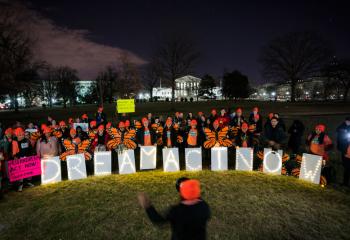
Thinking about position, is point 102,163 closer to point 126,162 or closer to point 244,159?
point 126,162

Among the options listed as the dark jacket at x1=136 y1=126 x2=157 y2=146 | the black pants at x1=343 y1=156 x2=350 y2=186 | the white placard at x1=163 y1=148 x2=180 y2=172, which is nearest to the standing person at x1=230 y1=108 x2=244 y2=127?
the dark jacket at x1=136 y1=126 x2=157 y2=146

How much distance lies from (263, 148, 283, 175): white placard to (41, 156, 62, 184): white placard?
23.2 feet

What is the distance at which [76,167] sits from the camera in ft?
26.2

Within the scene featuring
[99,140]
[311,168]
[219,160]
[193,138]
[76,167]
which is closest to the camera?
[311,168]

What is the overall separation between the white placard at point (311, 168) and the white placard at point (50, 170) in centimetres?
792

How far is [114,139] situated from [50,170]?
102 inches

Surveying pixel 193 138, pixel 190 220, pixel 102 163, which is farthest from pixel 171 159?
pixel 190 220

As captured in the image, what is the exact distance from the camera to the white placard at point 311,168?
7.21 metres

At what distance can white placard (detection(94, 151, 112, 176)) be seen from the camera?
8.31m

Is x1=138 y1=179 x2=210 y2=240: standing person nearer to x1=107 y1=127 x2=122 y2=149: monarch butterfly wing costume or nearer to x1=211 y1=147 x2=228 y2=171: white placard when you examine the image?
x1=211 y1=147 x2=228 y2=171: white placard

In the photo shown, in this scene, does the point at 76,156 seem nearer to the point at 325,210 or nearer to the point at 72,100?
the point at 325,210

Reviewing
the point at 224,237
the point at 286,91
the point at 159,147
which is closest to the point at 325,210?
the point at 224,237

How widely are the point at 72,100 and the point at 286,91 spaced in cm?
12351

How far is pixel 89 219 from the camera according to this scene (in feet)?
18.4
